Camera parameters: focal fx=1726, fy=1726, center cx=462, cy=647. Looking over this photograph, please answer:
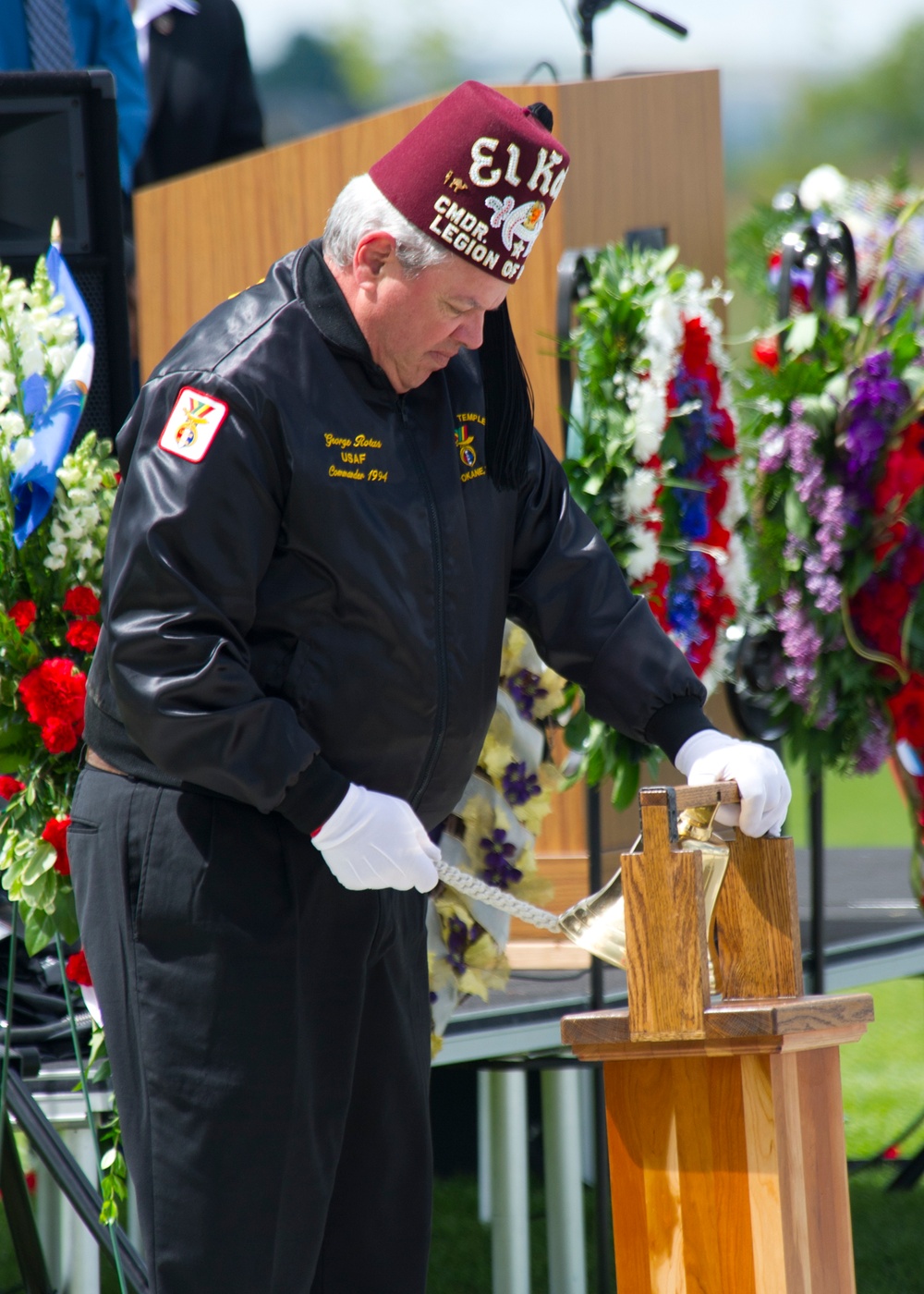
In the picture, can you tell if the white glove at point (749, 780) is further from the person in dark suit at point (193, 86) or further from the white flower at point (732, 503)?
the person in dark suit at point (193, 86)

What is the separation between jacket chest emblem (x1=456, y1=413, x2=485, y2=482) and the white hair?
0.22 metres

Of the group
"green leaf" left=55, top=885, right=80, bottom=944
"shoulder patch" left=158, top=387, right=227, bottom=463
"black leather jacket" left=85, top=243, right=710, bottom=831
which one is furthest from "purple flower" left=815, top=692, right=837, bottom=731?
"shoulder patch" left=158, top=387, right=227, bottom=463

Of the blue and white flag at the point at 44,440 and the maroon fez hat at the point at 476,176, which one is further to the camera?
the blue and white flag at the point at 44,440

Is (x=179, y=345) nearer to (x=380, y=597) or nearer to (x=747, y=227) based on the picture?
(x=380, y=597)

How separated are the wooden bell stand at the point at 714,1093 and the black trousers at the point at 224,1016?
30cm

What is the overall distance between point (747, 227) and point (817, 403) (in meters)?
0.96

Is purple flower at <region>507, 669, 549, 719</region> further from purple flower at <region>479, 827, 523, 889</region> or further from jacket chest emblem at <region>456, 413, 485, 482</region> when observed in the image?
jacket chest emblem at <region>456, 413, 485, 482</region>

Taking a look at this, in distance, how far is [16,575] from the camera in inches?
97.2

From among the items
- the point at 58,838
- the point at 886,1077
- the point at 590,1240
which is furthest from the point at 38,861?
the point at 886,1077

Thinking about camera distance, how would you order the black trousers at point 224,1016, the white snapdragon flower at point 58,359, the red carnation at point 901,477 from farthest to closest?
the red carnation at point 901,477, the white snapdragon flower at point 58,359, the black trousers at point 224,1016

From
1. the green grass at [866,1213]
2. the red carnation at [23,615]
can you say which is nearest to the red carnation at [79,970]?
the red carnation at [23,615]

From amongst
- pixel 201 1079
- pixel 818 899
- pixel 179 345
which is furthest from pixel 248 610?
pixel 818 899

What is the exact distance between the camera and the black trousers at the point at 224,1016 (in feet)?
6.36

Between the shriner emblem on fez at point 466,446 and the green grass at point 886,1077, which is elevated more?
the shriner emblem on fez at point 466,446
